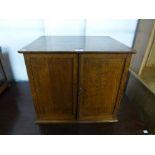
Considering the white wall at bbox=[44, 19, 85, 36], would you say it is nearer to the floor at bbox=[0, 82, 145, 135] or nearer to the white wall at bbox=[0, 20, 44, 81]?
the white wall at bbox=[0, 20, 44, 81]

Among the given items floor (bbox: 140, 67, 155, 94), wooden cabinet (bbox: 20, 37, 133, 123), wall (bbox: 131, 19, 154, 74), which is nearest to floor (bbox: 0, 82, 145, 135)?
wooden cabinet (bbox: 20, 37, 133, 123)

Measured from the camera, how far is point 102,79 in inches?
53.0

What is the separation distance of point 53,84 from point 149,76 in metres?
1.46

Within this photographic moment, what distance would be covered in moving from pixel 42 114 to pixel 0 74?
103 cm

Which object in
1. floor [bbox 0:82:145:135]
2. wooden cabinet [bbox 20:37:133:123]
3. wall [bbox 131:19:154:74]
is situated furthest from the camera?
wall [bbox 131:19:154:74]

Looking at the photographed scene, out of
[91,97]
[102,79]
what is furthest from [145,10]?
[91,97]

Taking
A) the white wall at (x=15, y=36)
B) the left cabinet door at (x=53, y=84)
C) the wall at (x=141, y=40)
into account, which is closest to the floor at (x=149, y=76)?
the wall at (x=141, y=40)

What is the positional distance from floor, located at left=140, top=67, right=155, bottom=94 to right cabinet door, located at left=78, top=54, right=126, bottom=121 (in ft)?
2.04

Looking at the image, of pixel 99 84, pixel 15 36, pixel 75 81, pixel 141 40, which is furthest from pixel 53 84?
pixel 141 40

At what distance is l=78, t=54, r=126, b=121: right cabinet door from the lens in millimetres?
1245

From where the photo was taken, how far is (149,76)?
1987mm

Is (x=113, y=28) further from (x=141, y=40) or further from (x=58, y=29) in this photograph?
(x=58, y=29)

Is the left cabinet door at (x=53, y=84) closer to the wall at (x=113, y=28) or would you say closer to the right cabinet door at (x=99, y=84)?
the right cabinet door at (x=99, y=84)

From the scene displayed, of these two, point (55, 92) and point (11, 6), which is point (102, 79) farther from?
point (11, 6)
